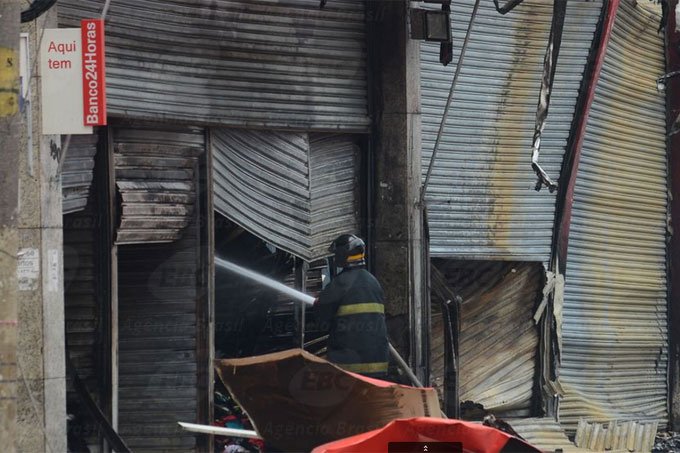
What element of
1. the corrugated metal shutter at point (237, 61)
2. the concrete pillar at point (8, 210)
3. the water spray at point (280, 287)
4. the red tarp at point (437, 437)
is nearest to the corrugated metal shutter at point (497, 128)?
the corrugated metal shutter at point (237, 61)

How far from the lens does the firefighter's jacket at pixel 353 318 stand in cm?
1105

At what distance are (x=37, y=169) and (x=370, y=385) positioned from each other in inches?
119

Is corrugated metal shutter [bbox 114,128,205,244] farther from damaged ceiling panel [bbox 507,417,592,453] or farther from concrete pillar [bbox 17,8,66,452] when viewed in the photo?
damaged ceiling panel [bbox 507,417,592,453]

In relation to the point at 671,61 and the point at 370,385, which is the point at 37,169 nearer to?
the point at 370,385

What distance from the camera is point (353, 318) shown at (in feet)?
36.4

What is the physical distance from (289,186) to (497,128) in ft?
9.38

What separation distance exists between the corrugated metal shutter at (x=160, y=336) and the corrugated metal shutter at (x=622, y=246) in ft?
16.8

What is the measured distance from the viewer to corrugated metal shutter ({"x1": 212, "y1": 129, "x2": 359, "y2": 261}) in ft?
40.1

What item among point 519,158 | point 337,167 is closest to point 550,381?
point 519,158

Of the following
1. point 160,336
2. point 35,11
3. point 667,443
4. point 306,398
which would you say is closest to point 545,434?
point 667,443

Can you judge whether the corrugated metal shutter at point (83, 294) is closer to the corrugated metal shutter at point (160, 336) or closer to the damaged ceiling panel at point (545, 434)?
the corrugated metal shutter at point (160, 336)

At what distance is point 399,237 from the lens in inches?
527

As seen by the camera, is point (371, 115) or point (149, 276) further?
point (371, 115)

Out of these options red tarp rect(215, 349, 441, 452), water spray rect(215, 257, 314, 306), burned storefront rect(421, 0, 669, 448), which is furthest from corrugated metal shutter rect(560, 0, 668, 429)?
red tarp rect(215, 349, 441, 452)
